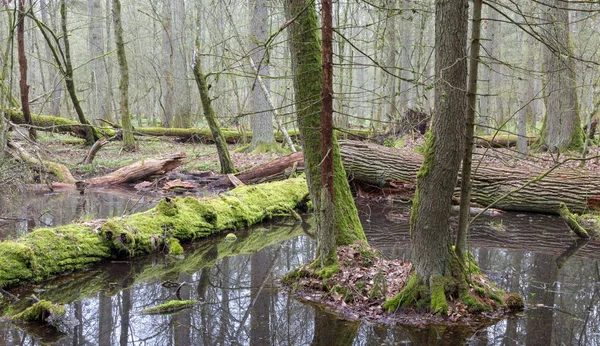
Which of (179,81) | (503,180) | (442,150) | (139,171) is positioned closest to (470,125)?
(442,150)

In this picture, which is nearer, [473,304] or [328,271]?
[473,304]

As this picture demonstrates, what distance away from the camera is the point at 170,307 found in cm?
461

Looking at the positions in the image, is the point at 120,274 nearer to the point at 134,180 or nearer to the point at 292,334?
the point at 292,334

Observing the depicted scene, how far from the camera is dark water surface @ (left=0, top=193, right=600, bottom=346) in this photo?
3.99 metres

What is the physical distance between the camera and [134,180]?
12.3m

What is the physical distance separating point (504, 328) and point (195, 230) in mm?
4810

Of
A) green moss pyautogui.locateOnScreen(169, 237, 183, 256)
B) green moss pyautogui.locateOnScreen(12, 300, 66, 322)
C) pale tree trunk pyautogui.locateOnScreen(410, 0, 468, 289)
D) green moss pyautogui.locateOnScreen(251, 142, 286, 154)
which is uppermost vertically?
pale tree trunk pyautogui.locateOnScreen(410, 0, 468, 289)

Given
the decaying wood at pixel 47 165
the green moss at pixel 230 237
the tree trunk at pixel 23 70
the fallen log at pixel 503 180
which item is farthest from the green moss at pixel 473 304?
the tree trunk at pixel 23 70

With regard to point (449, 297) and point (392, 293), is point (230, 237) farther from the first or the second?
point (449, 297)

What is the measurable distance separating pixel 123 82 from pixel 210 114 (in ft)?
20.2

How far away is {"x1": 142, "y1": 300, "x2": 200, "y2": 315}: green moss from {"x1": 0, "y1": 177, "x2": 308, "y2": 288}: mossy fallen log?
166 cm

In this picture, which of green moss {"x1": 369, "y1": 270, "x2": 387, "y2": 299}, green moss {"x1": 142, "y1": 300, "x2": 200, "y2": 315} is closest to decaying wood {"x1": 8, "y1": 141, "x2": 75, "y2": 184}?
green moss {"x1": 142, "y1": 300, "x2": 200, "y2": 315}

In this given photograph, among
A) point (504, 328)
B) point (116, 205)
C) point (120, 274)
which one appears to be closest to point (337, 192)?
point (504, 328)

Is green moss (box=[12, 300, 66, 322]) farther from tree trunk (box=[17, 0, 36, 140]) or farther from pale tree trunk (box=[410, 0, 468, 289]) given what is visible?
tree trunk (box=[17, 0, 36, 140])
